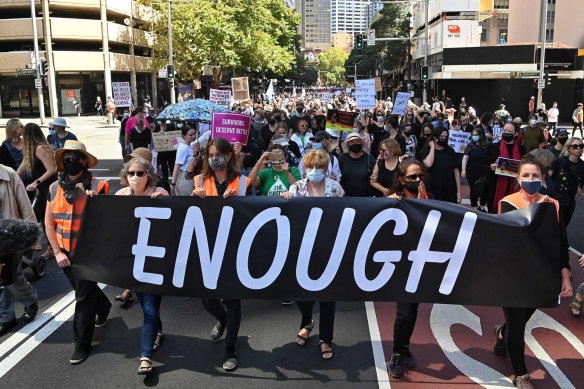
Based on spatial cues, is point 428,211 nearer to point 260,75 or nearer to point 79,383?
point 79,383

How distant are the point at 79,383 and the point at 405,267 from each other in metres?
2.67

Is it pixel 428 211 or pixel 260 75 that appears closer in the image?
pixel 428 211

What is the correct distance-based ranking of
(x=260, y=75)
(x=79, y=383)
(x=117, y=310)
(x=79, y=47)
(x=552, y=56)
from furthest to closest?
(x=260, y=75) < (x=79, y=47) < (x=552, y=56) < (x=117, y=310) < (x=79, y=383)

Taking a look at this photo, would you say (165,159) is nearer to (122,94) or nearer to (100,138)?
(122,94)

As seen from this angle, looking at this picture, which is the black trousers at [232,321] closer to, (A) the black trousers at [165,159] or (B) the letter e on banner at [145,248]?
(B) the letter e on banner at [145,248]

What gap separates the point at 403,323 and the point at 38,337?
3398 mm

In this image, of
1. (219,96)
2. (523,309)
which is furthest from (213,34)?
(523,309)

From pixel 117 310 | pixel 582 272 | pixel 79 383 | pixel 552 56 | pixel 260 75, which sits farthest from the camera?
pixel 260 75

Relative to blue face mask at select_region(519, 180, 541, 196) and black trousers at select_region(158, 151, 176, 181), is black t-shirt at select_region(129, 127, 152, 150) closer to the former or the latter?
black trousers at select_region(158, 151, 176, 181)

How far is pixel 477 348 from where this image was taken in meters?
5.09

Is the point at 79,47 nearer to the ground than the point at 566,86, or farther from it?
farther from it

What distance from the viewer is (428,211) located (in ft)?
13.9

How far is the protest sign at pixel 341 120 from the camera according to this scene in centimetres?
1094

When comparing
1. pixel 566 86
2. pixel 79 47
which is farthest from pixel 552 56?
pixel 79 47
